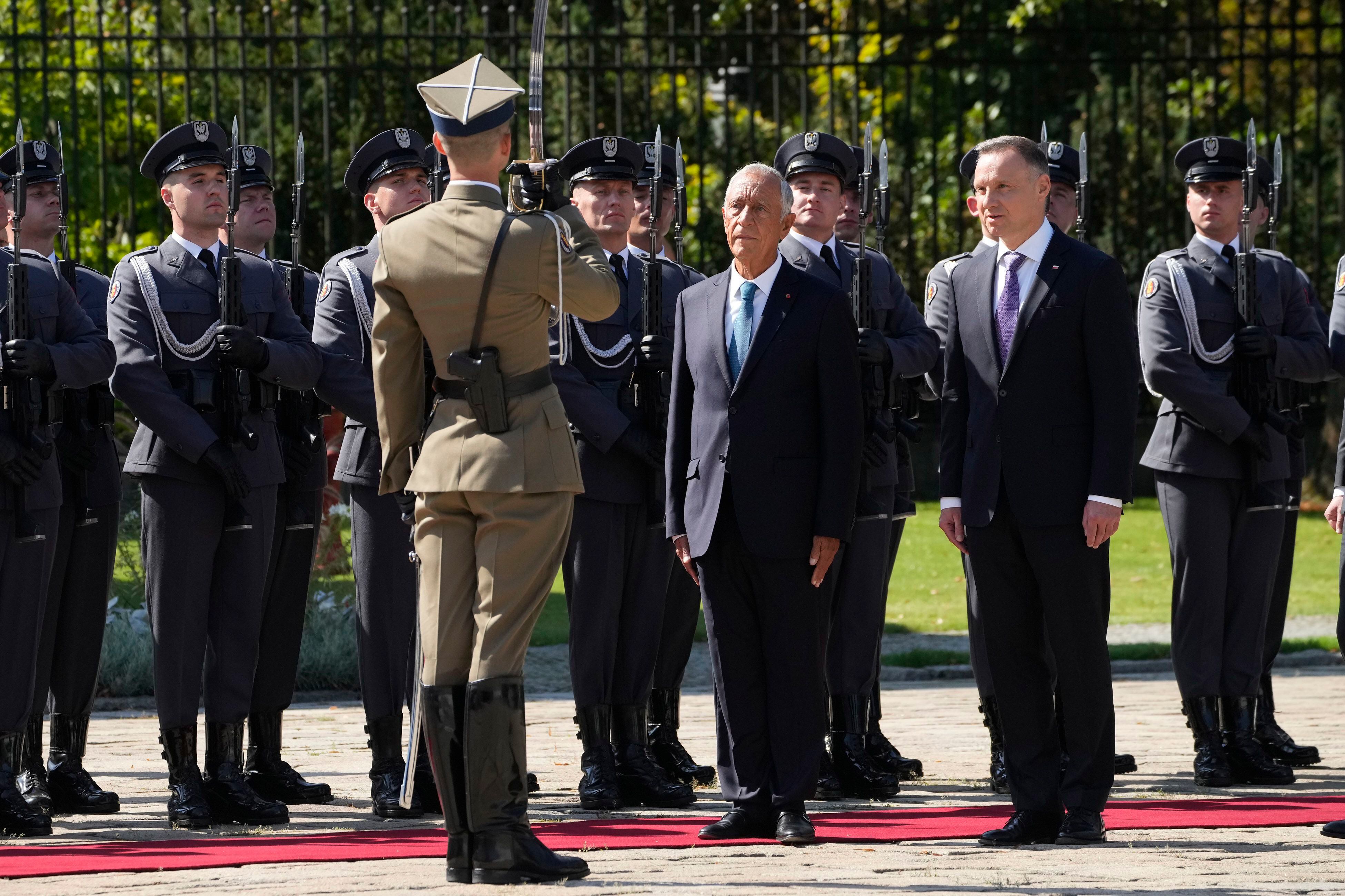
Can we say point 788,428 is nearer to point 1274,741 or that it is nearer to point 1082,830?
point 1082,830

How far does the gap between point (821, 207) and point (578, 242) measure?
82.9 inches

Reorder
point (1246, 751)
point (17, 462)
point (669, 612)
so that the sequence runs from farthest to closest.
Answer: point (669, 612) → point (1246, 751) → point (17, 462)

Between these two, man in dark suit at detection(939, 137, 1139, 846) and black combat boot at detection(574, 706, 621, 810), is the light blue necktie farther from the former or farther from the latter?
black combat boot at detection(574, 706, 621, 810)

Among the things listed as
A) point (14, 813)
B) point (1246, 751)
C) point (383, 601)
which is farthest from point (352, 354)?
point (1246, 751)

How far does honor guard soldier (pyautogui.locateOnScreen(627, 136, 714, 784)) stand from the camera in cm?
751

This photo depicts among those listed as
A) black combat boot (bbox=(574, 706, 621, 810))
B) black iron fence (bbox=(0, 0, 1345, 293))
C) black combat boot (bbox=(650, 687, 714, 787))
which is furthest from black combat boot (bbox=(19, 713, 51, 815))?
black iron fence (bbox=(0, 0, 1345, 293))

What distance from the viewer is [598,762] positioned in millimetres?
6910

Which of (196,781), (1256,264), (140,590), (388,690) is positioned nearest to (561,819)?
(388,690)

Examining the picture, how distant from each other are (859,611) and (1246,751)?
5.05 ft

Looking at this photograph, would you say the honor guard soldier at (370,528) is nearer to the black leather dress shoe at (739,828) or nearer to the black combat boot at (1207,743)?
the black leather dress shoe at (739,828)

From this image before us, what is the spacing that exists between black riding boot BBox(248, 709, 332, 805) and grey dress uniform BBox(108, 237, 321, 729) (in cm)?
37

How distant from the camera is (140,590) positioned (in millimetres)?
11422

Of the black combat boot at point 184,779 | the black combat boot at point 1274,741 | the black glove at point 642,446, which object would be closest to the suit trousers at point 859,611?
the black glove at point 642,446

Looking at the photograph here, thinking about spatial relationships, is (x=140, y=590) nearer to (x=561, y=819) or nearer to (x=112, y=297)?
(x=112, y=297)
